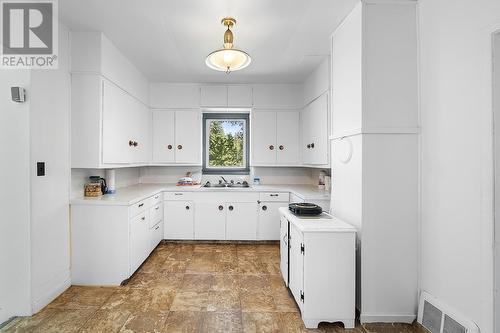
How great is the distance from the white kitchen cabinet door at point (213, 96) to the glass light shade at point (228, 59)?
192cm

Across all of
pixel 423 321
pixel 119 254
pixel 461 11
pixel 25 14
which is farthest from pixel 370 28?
pixel 119 254

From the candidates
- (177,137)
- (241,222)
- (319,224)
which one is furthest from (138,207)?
(319,224)

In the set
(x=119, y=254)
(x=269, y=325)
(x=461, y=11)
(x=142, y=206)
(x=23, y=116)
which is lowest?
(x=269, y=325)

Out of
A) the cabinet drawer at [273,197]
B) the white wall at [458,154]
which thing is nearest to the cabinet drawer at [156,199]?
the cabinet drawer at [273,197]

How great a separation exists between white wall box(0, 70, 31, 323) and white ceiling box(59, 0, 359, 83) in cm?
94

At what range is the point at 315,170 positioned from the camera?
4.38 metres

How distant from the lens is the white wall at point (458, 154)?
147 cm

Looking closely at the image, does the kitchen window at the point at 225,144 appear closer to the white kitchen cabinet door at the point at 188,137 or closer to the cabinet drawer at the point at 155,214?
the white kitchen cabinet door at the point at 188,137

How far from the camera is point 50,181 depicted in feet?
7.61

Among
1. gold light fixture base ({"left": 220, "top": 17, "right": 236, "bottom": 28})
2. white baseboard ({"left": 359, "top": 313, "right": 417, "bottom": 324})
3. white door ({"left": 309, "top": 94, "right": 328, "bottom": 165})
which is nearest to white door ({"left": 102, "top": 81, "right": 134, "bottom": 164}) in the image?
gold light fixture base ({"left": 220, "top": 17, "right": 236, "bottom": 28})

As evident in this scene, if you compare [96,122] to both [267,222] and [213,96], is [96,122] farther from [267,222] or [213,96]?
[267,222]

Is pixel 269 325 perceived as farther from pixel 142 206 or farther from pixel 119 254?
pixel 142 206

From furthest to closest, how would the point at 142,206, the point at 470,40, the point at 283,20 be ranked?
1. the point at 142,206
2. the point at 283,20
3. the point at 470,40

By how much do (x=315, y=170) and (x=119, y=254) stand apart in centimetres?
314
